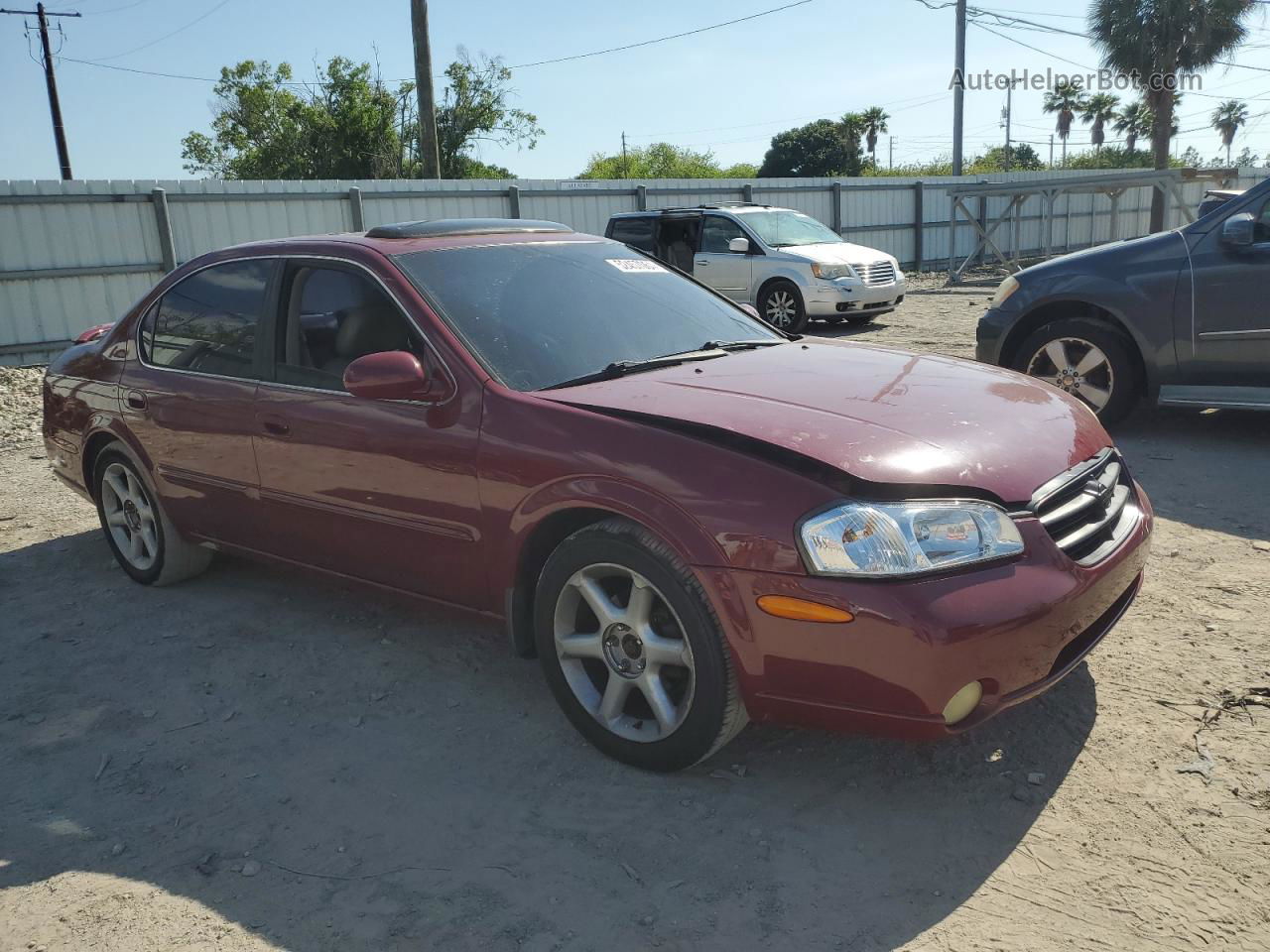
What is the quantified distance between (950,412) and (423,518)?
1.74m

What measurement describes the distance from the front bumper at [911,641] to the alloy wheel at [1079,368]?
4.26 meters

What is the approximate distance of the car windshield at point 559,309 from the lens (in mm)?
3527

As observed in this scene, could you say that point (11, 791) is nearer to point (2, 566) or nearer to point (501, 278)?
point (501, 278)

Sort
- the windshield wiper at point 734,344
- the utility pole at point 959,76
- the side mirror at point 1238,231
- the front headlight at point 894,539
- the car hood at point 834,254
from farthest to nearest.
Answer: the utility pole at point 959,76 < the car hood at point 834,254 < the side mirror at point 1238,231 < the windshield wiper at point 734,344 < the front headlight at point 894,539

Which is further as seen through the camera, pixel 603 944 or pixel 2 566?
pixel 2 566

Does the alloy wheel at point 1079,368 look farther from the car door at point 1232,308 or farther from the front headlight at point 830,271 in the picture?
the front headlight at point 830,271

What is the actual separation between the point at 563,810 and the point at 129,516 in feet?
10.4

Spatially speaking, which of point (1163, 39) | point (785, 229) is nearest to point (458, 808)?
point (785, 229)

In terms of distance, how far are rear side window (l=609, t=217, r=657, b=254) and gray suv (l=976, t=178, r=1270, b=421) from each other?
8.14 m

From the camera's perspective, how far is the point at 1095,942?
2271 mm

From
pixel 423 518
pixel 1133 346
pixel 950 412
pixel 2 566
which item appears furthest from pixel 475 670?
pixel 1133 346

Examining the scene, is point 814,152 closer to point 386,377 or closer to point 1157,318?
point 1157,318

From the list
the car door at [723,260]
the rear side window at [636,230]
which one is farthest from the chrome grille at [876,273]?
the rear side window at [636,230]

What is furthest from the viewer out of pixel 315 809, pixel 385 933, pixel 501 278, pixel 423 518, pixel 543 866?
pixel 501 278
